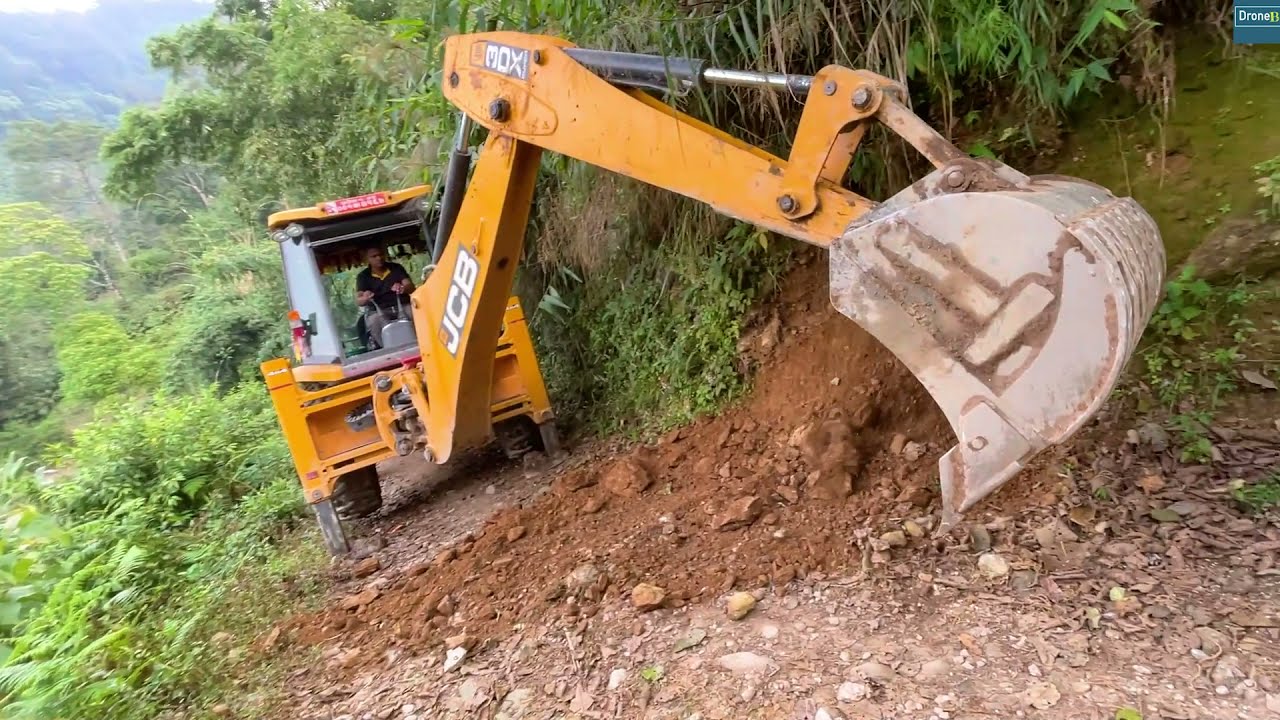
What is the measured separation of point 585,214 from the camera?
4.73 meters

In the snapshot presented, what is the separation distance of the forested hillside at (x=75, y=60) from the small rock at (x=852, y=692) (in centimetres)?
5743

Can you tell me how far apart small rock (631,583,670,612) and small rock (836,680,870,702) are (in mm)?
727

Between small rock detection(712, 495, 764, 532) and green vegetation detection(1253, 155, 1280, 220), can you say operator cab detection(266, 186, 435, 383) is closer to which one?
small rock detection(712, 495, 764, 532)

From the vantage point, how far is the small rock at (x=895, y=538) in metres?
2.52

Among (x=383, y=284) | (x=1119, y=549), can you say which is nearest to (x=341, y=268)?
(x=383, y=284)

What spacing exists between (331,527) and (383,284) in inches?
63.1

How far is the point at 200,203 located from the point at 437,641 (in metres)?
24.6

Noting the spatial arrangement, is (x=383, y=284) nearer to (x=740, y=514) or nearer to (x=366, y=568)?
(x=366, y=568)

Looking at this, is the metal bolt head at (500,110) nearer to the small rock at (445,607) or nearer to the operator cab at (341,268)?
the small rock at (445,607)

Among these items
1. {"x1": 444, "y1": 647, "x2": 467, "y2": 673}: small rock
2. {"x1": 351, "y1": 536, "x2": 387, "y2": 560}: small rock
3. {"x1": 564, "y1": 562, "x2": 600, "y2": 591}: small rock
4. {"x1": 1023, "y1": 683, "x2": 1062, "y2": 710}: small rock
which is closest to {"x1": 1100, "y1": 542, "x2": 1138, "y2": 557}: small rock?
{"x1": 1023, "y1": 683, "x2": 1062, "y2": 710}: small rock

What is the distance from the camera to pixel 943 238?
1639mm

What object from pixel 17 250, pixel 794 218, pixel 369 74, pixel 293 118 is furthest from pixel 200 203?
pixel 794 218

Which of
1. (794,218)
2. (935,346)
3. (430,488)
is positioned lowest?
(430,488)

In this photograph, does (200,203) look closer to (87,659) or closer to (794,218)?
(87,659)
